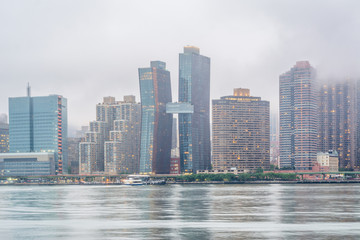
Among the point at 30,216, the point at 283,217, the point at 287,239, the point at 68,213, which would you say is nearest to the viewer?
the point at 287,239

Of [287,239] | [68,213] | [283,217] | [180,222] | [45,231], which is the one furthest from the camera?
[68,213]

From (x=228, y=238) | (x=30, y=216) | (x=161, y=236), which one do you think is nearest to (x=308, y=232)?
(x=228, y=238)

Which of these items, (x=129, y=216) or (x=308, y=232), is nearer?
(x=308, y=232)

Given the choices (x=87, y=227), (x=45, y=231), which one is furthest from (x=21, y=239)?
(x=87, y=227)

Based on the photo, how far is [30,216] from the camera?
297 feet

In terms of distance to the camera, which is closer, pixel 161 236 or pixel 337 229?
pixel 161 236

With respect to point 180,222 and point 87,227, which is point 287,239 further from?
point 87,227

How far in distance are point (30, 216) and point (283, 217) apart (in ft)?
123

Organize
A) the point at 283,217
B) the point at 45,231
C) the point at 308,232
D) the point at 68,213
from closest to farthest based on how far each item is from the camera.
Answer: the point at 308,232
the point at 45,231
the point at 283,217
the point at 68,213

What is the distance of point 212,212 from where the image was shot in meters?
94.8

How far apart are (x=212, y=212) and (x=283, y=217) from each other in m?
14.0

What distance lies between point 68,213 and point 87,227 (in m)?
24.3

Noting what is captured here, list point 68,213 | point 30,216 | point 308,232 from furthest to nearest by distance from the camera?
point 68,213
point 30,216
point 308,232

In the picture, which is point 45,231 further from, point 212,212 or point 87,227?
point 212,212
